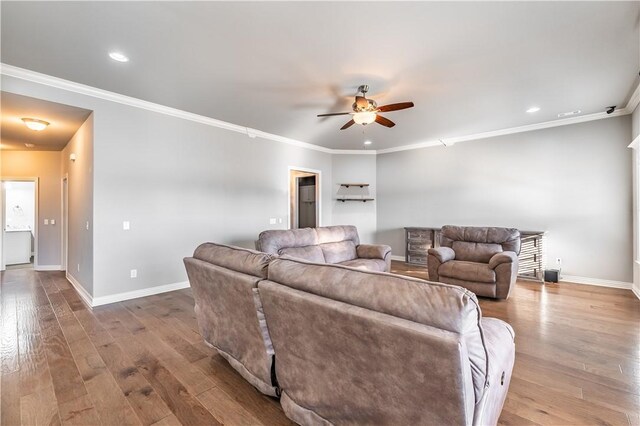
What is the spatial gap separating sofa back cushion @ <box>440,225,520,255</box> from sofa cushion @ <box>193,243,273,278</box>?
4.01m

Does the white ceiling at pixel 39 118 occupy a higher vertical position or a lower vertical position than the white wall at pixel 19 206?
higher

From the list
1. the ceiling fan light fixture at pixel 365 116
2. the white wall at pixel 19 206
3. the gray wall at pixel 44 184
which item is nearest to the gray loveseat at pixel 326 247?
the ceiling fan light fixture at pixel 365 116

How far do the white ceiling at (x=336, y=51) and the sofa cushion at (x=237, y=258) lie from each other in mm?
1924

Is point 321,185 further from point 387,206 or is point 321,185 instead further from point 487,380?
point 487,380

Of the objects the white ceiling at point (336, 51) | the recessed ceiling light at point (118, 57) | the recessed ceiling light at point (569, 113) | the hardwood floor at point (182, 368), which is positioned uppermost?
the white ceiling at point (336, 51)

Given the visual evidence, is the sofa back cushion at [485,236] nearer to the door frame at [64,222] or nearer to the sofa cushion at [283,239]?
the sofa cushion at [283,239]

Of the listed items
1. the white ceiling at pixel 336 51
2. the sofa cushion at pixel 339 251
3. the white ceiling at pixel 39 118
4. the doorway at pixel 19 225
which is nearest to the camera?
the white ceiling at pixel 336 51

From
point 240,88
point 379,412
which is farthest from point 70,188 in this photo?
point 379,412

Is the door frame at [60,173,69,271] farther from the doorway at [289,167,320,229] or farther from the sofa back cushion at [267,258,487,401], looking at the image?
the sofa back cushion at [267,258,487,401]

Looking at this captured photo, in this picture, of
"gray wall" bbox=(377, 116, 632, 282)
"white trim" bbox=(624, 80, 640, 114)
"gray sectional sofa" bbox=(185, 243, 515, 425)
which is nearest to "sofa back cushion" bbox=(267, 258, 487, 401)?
"gray sectional sofa" bbox=(185, 243, 515, 425)

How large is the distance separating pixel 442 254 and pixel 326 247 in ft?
6.11

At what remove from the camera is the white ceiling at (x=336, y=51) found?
2252 millimetres

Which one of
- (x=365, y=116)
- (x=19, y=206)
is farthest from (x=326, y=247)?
(x=19, y=206)

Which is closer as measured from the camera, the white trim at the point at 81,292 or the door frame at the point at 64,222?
the white trim at the point at 81,292
